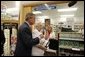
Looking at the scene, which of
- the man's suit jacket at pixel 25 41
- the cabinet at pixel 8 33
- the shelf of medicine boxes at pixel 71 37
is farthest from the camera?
the cabinet at pixel 8 33

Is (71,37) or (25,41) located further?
(71,37)

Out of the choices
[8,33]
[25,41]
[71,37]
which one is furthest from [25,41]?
[8,33]

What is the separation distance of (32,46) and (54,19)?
1810 mm

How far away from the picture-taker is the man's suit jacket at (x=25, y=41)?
2166 mm

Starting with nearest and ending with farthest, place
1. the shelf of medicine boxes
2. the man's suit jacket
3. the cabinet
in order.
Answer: the man's suit jacket < the shelf of medicine boxes < the cabinet

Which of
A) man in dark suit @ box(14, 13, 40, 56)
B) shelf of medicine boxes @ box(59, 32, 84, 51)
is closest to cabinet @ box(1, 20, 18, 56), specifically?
shelf of medicine boxes @ box(59, 32, 84, 51)

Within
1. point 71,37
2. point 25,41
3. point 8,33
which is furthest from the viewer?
point 8,33

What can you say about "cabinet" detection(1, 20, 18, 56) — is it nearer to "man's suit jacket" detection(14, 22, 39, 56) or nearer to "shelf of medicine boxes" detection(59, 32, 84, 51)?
"shelf of medicine boxes" detection(59, 32, 84, 51)

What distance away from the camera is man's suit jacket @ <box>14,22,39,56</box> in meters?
2.17

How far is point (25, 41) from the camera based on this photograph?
217 cm

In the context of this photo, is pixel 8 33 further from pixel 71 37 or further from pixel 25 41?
pixel 25 41

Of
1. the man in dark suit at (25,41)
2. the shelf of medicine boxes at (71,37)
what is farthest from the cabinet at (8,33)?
the man in dark suit at (25,41)

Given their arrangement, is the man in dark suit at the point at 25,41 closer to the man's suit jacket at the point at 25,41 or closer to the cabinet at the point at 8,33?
the man's suit jacket at the point at 25,41

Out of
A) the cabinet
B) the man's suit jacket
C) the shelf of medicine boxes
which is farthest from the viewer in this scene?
the cabinet
